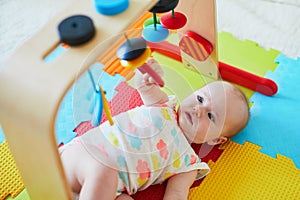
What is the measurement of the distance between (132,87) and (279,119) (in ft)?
1.38

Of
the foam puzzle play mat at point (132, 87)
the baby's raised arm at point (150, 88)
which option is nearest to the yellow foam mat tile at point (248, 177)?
the foam puzzle play mat at point (132, 87)

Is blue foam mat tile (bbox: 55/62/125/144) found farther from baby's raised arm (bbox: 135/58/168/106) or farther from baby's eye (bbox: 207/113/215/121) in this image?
baby's eye (bbox: 207/113/215/121)

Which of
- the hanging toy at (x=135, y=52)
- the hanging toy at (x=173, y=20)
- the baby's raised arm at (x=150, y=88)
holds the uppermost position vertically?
Answer: the hanging toy at (x=135, y=52)

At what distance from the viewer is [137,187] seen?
1.07 m

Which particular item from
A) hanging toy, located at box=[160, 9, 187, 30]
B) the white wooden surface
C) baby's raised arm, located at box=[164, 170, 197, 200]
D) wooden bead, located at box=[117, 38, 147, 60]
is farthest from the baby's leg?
the white wooden surface

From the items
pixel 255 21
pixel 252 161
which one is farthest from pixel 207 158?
pixel 255 21

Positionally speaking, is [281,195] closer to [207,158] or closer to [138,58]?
[207,158]

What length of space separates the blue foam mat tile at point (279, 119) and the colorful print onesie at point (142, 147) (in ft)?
0.67

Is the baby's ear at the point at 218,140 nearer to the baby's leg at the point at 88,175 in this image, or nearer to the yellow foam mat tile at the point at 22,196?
the baby's leg at the point at 88,175

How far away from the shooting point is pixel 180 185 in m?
1.07

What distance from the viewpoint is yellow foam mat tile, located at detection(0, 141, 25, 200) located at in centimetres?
111

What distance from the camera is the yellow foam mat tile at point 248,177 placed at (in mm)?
1099

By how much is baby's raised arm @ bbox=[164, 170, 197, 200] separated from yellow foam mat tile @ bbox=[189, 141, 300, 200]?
0.04m

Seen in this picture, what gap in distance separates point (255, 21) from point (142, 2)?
843mm
